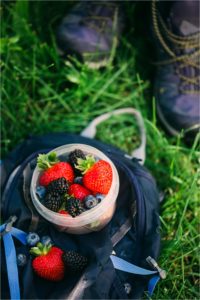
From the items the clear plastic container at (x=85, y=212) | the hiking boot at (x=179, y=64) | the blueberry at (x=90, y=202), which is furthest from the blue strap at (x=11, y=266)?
the hiking boot at (x=179, y=64)

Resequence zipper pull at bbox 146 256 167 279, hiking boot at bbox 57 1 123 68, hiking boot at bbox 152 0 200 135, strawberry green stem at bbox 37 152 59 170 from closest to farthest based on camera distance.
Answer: zipper pull at bbox 146 256 167 279, strawberry green stem at bbox 37 152 59 170, hiking boot at bbox 152 0 200 135, hiking boot at bbox 57 1 123 68

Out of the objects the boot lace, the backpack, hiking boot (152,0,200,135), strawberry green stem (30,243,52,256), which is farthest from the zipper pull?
the boot lace

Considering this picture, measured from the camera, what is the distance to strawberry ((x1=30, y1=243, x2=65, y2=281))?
1.27 meters

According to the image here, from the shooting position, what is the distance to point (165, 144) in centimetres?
170

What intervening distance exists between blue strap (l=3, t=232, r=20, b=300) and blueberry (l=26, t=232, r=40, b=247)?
5 cm

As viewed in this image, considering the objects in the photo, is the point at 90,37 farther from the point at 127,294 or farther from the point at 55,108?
the point at 127,294

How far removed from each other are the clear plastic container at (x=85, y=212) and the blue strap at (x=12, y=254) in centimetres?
10

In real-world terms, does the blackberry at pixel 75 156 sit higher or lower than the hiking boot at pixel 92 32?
lower

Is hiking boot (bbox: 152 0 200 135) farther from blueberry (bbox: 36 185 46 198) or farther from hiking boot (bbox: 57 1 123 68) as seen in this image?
blueberry (bbox: 36 185 46 198)

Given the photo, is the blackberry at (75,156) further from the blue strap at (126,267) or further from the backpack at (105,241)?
the blue strap at (126,267)

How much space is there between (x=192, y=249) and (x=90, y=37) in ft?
2.94

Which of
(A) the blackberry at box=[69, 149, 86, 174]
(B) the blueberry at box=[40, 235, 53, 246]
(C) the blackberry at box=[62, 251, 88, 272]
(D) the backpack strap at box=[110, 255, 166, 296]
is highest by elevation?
(A) the blackberry at box=[69, 149, 86, 174]

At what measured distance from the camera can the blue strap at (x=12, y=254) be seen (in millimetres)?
1264

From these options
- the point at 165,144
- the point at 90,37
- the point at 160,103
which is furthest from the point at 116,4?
the point at 165,144
